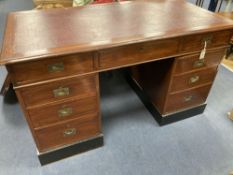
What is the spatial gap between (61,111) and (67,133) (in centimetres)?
19

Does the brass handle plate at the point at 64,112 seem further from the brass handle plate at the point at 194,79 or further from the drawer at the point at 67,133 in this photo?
the brass handle plate at the point at 194,79

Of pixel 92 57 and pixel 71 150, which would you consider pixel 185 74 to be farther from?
pixel 71 150

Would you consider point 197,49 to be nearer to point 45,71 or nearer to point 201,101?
point 201,101

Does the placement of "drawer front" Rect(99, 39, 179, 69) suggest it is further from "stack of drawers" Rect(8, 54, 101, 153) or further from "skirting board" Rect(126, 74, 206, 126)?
"skirting board" Rect(126, 74, 206, 126)

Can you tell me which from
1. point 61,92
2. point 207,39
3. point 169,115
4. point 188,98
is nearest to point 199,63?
point 207,39

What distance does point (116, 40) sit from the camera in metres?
1.03

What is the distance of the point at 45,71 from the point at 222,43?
1.14 metres

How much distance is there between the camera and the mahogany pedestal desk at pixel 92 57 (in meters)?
0.97

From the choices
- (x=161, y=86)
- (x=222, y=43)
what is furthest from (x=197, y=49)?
(x=161, y=86)

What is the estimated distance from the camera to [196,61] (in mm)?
1348

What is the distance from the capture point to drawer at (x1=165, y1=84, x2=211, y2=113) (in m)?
1.49

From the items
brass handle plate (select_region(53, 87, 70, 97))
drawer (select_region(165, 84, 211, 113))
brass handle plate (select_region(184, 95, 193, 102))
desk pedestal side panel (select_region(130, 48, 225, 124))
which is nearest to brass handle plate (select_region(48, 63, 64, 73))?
brass handle plate (select_region(53, 87, 70, 97))

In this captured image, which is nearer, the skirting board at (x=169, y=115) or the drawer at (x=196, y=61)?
the drawer at (x=196, y=61)

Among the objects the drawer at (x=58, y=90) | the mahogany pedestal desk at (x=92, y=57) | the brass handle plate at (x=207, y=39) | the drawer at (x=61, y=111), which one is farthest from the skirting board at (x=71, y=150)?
the brass handle plate at (x=207, y=39)
